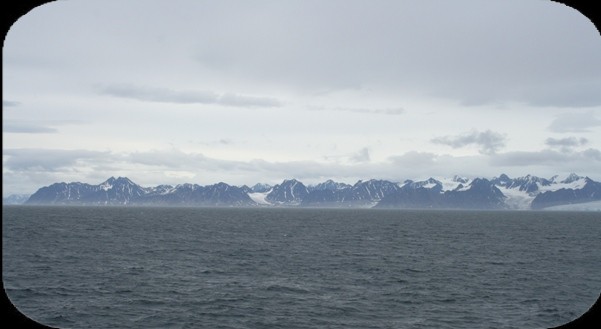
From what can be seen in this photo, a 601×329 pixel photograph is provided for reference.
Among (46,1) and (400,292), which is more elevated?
(46,1)

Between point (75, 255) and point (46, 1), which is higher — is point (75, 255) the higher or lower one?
the lower one

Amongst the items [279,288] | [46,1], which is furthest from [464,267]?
[46,1]

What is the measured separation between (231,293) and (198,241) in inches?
1540

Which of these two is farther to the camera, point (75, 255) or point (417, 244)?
point (417, 244)

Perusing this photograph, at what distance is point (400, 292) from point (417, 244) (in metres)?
38.2

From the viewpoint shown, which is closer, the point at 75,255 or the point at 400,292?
the point at 400,292

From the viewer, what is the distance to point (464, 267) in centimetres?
4947

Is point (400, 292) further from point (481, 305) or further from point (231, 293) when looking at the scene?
point (231, 293)

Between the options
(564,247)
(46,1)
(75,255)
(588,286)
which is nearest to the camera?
(46,1)

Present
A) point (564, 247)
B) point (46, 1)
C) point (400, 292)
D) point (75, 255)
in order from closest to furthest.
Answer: point (46, 1), point (400, 292), point (75, 255), point (564, 247)

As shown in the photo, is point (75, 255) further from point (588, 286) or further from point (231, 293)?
point (588, 286)

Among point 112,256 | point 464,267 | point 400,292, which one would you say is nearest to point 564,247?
point 464,267

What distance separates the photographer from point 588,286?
40656 mm

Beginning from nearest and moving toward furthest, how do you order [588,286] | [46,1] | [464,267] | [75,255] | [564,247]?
[46,1], [588,286], [464,267], [75,255], [564,247]
